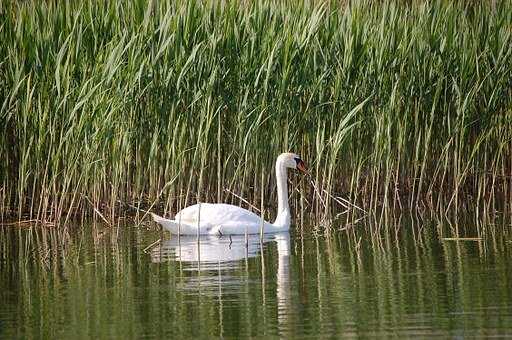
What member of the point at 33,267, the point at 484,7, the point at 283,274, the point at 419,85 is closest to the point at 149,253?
the point at 33,267

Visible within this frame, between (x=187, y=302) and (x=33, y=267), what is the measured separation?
8.00ft

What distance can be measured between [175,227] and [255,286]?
283 cm

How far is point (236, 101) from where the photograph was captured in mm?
13398

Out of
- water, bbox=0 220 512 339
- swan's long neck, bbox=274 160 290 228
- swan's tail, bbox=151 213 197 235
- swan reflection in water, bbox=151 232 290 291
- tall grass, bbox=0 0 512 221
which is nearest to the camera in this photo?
water, bbox=0 220 512 339

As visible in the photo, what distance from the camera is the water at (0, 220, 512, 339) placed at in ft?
25.0

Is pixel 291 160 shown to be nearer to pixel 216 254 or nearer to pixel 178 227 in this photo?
pixel 178 227

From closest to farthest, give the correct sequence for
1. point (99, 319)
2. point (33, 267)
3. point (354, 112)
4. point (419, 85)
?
point (99, 319), point (33, 267), point (354, 112), point (419, 85)

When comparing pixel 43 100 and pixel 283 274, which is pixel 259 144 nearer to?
pixel 43 100

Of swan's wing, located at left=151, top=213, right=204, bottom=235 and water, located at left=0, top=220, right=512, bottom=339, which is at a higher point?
swan's wing, located at left=151, top=213, right=204, bottom=235

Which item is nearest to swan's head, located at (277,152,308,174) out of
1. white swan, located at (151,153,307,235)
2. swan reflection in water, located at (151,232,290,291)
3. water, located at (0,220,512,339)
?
white swan, located at (151,153,307,235)

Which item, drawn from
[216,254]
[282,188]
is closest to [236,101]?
[282,188]

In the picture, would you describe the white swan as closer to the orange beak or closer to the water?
Answer: the water

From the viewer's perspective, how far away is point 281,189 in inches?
507

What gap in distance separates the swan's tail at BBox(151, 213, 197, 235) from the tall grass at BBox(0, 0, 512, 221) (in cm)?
63
